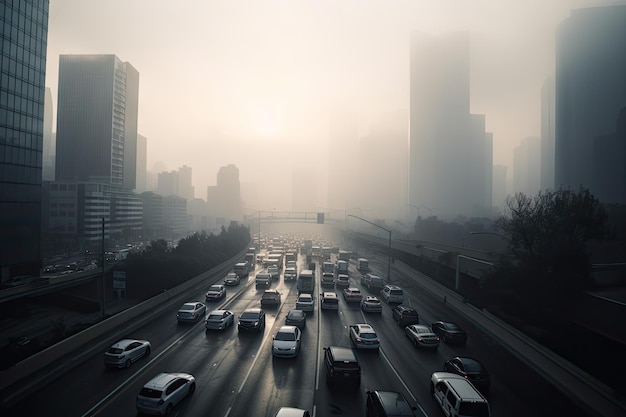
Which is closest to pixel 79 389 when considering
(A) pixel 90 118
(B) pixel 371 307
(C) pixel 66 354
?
(C) pixel 66 354

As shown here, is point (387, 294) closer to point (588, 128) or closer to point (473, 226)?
point (473, 226)

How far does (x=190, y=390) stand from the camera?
55.8ft

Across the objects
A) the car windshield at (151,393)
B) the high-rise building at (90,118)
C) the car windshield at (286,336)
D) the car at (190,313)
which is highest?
the high-rise building at (90,118)

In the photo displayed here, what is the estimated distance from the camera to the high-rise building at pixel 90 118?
17400 cm

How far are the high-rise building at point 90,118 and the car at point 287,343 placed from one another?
172346mm

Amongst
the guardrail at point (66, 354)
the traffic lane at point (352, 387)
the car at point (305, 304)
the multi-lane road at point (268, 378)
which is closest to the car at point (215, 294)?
the guardrail at point (66, 354)

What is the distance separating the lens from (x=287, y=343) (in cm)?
2228

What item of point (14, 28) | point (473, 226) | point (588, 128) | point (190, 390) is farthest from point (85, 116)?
point (588, 128)

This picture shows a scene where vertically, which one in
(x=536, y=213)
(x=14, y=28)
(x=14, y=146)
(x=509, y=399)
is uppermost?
(x=14, y=28)

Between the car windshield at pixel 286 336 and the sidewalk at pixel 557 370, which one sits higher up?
the car windshield at pixel 286 336

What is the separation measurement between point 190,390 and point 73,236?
124578 mm

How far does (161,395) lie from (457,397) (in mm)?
11053

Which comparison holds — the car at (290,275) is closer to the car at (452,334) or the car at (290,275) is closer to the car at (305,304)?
the car at (305,304)

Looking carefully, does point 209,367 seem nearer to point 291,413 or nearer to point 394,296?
point 291,413
